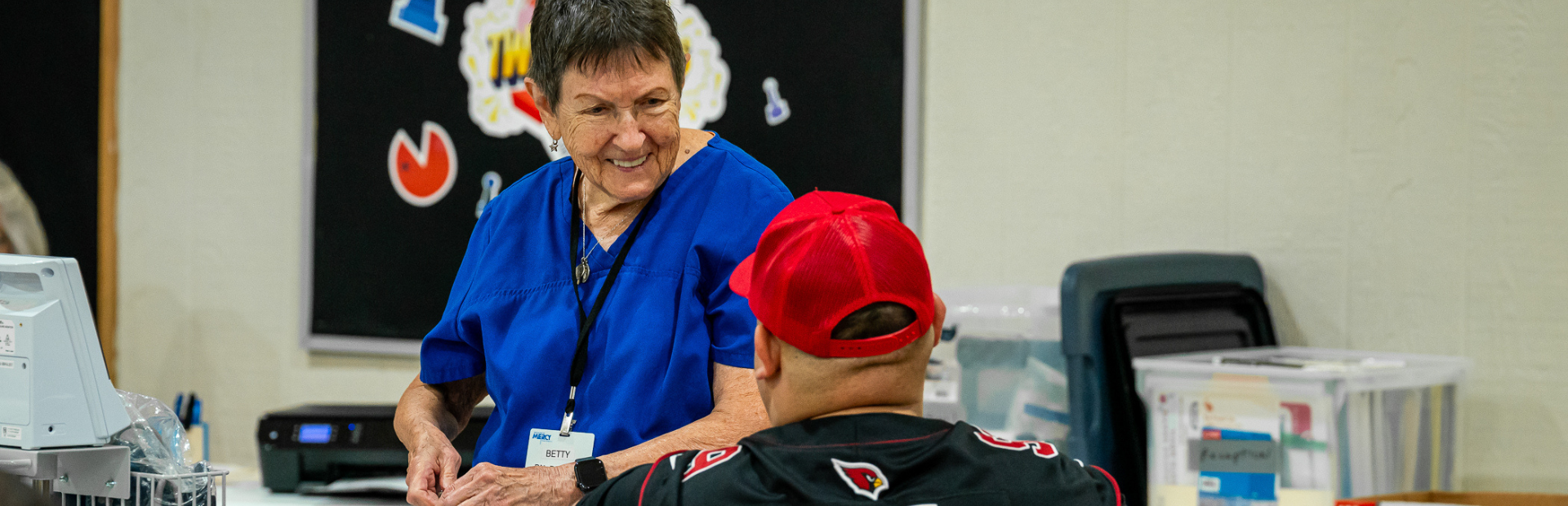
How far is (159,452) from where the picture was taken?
Result: 1.41 meters

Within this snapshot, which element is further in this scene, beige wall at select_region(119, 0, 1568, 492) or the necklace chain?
beige wall at select_region(119, 0, 1568, 492)

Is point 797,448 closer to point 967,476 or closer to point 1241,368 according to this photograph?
point 967,476

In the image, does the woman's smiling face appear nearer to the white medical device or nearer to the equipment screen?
the white medical device

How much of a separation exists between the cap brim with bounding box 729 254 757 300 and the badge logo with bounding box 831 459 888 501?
0.17m

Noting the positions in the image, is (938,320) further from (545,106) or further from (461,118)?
(461,118)

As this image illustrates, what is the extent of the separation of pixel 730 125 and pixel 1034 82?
29.8 inches

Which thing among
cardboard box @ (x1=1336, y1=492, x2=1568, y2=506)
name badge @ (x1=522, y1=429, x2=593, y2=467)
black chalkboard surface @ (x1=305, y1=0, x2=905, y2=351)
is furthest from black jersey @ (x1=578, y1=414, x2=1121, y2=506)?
black chalkboard surface @ (x1=305, y1=0, x2=905, y2=351)

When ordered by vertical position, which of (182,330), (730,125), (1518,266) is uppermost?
(730,125)

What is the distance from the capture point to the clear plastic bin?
1976 millimetres

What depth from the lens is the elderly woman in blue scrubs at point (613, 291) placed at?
1376mm

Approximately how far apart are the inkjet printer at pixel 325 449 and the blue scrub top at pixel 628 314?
1072mm

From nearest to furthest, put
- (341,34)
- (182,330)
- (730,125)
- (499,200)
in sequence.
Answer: (499,200), (730,125), (341,34), (182,330)

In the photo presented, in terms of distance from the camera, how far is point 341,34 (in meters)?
3.44

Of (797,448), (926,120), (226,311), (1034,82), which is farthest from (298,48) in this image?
(797,448)
